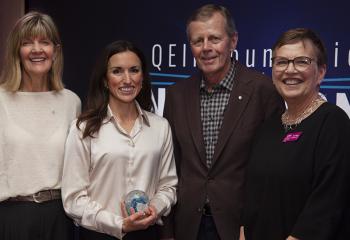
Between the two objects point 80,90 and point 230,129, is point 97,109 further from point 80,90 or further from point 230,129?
point 80,90

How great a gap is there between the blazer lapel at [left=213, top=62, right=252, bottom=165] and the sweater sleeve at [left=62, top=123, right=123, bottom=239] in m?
0.64

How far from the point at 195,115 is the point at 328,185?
2.89 feet

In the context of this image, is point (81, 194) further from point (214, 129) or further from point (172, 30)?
point (172, 30)

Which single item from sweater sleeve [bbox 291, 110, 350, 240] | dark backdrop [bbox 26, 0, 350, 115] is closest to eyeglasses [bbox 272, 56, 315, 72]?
sweater sleeve [bbox 291, 110, 350, 240]

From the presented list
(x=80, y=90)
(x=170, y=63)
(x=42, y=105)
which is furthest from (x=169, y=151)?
(x=80, y=90)

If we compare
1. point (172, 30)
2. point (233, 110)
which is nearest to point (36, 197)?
point (233, 110)

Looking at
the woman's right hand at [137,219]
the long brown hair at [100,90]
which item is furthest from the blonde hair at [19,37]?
the woman's right hand at [137,219]

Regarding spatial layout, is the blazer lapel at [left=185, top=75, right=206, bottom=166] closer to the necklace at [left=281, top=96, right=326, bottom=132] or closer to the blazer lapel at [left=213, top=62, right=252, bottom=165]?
the blazer lapel at [left=213, top=62, right=252, bottom=165]

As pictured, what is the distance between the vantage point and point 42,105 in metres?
2.75

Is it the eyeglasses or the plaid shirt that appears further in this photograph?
the plaid shirt

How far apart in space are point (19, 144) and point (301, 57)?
1.48m

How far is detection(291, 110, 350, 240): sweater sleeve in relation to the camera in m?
2.14

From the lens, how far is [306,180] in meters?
2.20

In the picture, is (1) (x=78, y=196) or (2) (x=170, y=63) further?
(2) (x=170, y=63)
